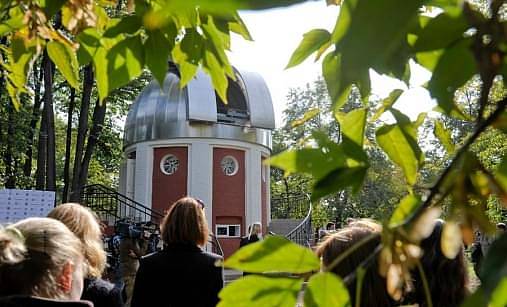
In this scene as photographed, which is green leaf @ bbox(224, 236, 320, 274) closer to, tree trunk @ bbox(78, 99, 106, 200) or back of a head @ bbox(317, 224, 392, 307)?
back of a head @ bbox(317, 224, 392, 307)

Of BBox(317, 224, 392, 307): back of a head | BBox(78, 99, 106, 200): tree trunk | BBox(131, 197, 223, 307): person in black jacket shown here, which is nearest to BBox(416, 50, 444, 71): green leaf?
BBox(317, 224, 392, 307): back of a head

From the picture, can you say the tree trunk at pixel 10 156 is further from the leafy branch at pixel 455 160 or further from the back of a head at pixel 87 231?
the leafy branch at pixel 455 160

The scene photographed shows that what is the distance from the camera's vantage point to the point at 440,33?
0.46 metres

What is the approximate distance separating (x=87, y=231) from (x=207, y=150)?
18.3m

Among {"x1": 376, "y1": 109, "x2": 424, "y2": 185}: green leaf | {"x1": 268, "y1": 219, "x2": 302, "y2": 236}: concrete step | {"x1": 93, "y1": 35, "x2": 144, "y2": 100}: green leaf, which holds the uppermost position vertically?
{"x1": 93, "y1": 35, "x2": 144, "y2": 100}: green leaf

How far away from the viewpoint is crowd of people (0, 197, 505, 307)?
→ 154cm

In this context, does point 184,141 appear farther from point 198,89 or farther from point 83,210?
point 83,210

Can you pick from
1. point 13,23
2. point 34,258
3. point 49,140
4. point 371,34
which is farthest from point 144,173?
point 371,34

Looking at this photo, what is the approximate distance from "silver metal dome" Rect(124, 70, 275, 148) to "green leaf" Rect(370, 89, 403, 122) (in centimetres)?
1944

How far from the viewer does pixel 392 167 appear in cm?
67

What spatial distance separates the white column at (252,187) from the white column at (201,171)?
5.18 feet

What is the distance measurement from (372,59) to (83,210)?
113 inches

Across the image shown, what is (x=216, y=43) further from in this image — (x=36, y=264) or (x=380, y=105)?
(x=36, y=264)

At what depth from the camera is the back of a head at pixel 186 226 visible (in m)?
3.48
